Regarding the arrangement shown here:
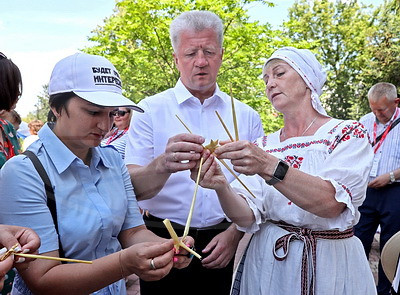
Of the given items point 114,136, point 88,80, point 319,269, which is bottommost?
point 319,269

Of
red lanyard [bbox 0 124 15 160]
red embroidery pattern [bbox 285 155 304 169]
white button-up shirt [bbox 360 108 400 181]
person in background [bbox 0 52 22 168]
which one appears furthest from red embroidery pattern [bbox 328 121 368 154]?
white button-up shirt [bbox 360 108 400 181]

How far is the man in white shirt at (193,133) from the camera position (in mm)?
1712

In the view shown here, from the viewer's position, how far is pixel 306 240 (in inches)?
65.9

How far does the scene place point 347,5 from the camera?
87.9 inches

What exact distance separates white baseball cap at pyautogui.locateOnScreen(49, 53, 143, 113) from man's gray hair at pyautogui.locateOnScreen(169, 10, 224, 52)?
0.55m

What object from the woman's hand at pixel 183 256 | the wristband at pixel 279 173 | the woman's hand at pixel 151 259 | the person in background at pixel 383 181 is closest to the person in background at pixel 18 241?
the woman's hand at pixel 151 259

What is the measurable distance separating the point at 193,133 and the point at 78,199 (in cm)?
66

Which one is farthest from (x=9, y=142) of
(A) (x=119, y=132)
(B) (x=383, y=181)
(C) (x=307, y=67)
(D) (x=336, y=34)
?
Result: (B) (x=383, y=181)

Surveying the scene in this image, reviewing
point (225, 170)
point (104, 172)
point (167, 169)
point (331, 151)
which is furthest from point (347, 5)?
point (104, 172)

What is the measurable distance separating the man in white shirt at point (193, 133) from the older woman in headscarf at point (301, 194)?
5.8 inches

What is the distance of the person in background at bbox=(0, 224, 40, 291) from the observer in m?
1.02

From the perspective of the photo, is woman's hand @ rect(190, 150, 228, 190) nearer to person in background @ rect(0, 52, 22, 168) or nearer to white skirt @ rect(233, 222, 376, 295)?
white skirt @ rect(233, 222, 376, 295)

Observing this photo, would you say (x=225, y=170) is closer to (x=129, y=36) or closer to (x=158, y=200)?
(x=158, y=200)

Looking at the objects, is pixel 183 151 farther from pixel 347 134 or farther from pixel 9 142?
pixel 9 142
